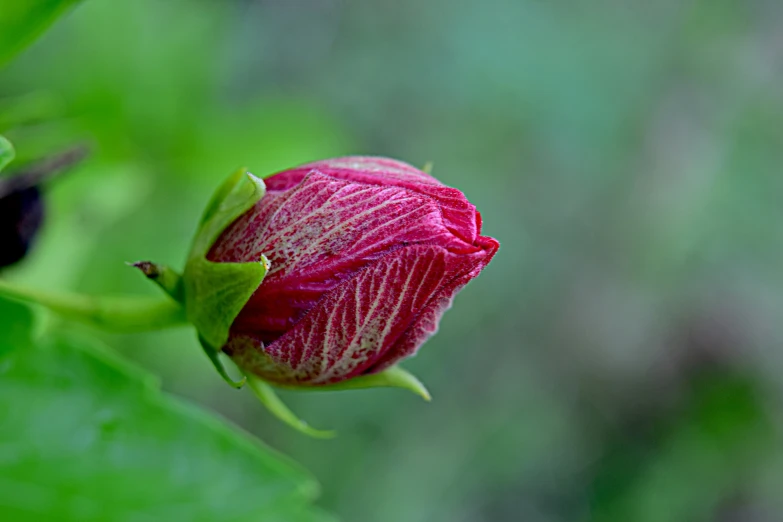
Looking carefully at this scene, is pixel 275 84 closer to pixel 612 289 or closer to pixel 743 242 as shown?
pixel 612 289

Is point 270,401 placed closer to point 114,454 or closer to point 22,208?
point 114,454

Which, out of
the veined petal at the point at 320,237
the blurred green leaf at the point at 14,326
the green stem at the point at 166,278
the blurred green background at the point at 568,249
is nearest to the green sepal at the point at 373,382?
the veined petal at the point at 320,237

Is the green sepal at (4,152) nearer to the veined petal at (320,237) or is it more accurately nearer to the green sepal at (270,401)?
the veined petal at (320,237)

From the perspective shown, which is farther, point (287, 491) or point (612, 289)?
point (612, 289)

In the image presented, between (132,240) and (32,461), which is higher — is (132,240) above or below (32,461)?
below

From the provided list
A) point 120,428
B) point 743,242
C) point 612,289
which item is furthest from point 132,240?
point 743,242
